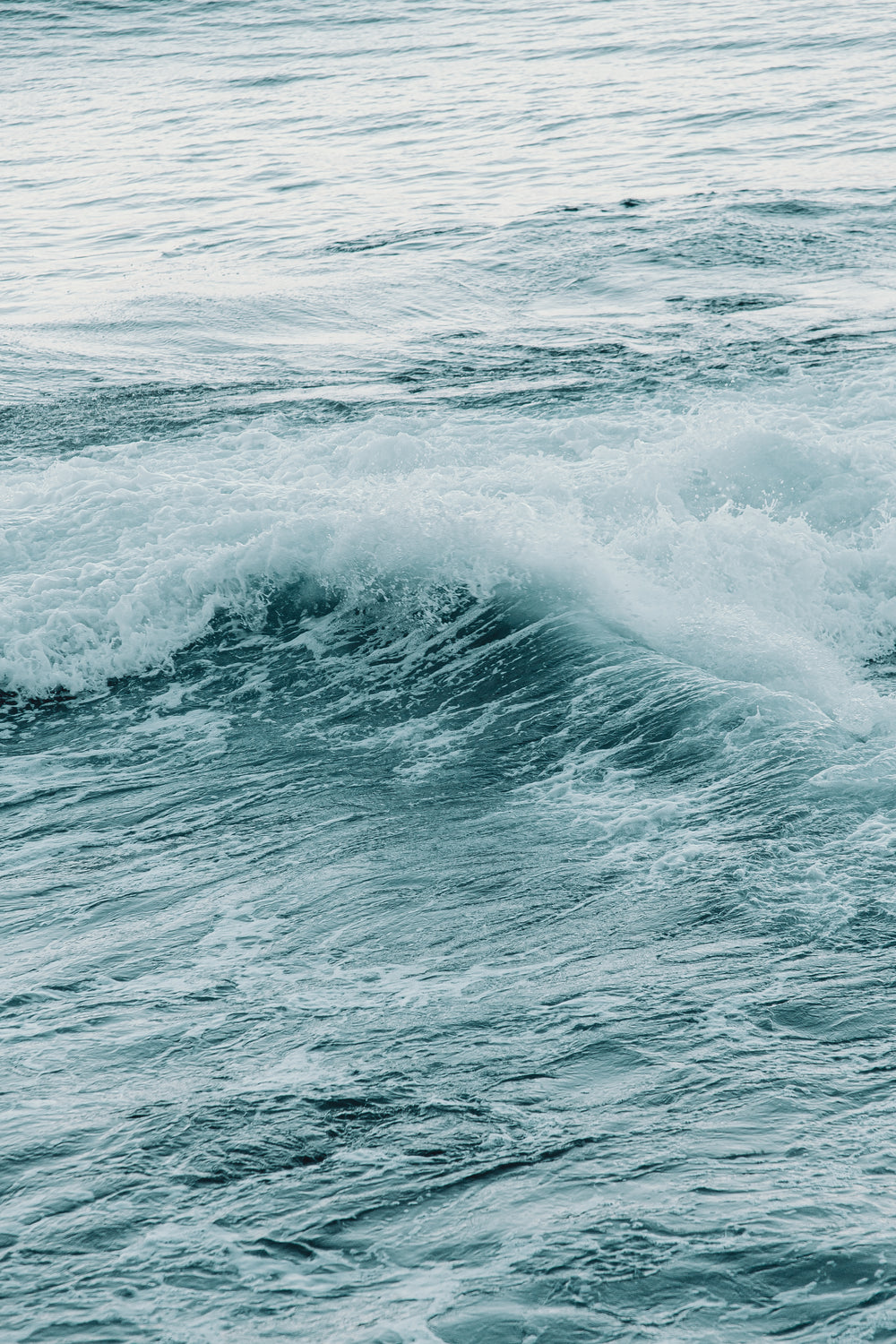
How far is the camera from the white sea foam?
7.89m

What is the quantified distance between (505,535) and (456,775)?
242cm

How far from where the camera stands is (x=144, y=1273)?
3652 millimetres

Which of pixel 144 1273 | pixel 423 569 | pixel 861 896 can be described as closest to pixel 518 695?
pixel 423 569

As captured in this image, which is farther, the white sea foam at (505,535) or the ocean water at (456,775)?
the white sea foam at (505,535)

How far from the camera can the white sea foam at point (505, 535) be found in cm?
789

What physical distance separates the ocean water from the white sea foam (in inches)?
1.4

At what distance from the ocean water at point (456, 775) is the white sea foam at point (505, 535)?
0.12 ft

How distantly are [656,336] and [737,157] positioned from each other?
7.88 meters

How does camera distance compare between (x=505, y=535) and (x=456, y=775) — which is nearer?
(x=456, y=775)

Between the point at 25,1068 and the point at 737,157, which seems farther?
the point at 737,157

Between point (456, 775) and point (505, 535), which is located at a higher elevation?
point (505, 535)

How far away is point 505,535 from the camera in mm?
8477

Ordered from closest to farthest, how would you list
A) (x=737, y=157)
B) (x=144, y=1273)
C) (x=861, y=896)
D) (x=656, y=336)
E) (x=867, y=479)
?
1. (x=144, y=1273)
2. (x=861, y=896)
3. (x=867, y=479)
4. (x=656, y=336)
5. (x=737, y=157)

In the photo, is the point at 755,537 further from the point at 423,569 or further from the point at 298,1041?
the point at 298,1041
